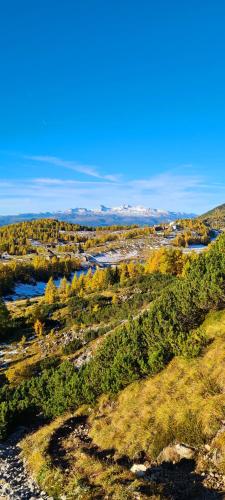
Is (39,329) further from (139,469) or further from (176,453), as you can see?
(176,453)

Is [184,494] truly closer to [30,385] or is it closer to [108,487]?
[108,487]

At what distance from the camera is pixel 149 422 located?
20125 mm

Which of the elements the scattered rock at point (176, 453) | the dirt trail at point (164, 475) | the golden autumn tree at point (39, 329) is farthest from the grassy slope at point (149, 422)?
the golden autumn tree at point (39, 329)

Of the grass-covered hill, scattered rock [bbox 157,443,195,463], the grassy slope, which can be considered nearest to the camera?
the grass-covered hill

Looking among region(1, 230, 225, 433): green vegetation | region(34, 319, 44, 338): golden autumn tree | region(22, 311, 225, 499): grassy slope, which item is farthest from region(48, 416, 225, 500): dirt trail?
region(34, 319, 44, 338): golden autumn tree

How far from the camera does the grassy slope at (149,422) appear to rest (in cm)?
1686

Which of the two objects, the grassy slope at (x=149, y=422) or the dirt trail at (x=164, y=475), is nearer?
the dirt trail at (x=164, y=475)

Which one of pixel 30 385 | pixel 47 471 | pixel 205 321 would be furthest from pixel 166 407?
pixel 30 385

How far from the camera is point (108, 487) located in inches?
603

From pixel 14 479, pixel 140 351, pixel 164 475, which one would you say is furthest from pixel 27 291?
pixel 164 475

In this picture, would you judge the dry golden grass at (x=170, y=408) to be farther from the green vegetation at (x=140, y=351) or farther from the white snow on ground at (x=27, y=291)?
the white snow on ground at (x=27, y=291)

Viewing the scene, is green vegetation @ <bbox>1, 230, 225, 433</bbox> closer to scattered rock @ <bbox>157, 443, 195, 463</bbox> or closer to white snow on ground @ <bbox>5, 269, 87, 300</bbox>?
scattered rock @ <bbox>157, 443, 195, 463</bbox>

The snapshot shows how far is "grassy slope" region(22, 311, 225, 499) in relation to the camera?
55.3 ft

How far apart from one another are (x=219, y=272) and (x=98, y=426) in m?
14.7
